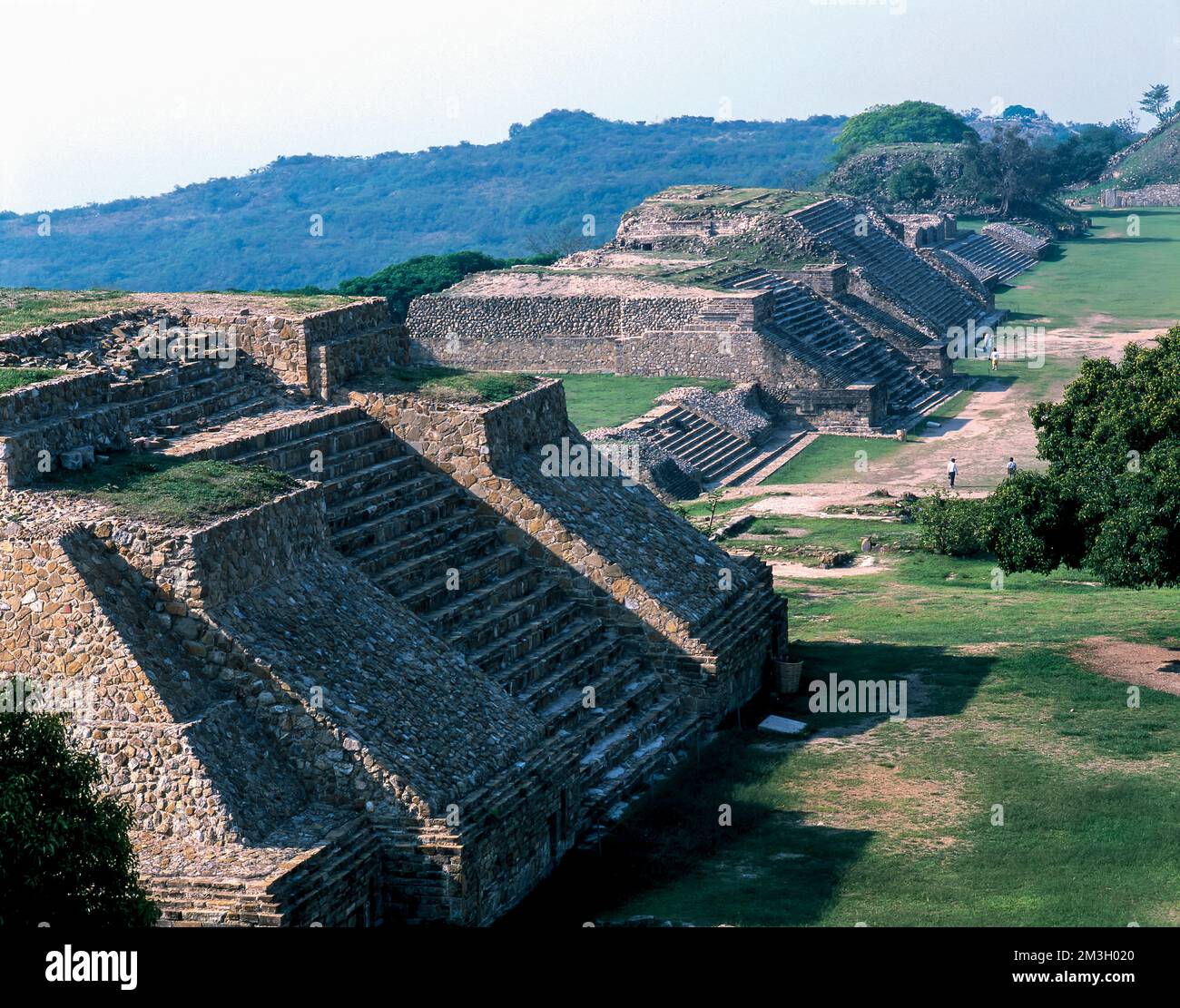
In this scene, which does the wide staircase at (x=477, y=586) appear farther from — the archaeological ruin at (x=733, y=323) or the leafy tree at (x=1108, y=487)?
the archaeological ruin at (x=733, y=323)

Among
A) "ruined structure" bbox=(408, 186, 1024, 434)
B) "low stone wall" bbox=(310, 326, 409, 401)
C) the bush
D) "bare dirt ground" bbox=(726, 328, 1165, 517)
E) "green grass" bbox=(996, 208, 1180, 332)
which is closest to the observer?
"low stone wall" bbox=(310, 326, 409, 401)

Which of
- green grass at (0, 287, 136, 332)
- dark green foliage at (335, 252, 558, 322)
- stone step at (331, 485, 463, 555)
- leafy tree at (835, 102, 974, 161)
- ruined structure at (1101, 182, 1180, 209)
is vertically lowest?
stone step at (331, 485, 463, 555)

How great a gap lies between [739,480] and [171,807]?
34.1 meters

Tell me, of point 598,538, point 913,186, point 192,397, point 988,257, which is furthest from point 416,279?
point 192,397

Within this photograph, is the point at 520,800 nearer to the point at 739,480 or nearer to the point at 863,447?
the point at 739,480

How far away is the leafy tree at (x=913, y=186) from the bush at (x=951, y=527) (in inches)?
2995

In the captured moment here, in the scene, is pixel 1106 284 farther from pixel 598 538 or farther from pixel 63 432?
pixel 63 432

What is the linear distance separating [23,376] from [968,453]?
36272 mm

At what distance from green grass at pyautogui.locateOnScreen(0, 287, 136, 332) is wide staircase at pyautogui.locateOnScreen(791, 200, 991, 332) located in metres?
47.7

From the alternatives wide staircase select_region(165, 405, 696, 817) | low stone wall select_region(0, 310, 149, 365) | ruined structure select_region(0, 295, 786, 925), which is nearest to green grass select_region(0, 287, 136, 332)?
low stone wall select_region(0, 310, 149, 365)

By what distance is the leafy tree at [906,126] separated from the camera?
162 metres

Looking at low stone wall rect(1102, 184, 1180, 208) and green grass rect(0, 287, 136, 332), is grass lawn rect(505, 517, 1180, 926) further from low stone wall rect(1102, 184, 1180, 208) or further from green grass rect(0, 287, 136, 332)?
low stone wall rect(1102, 184, 1180, 208)

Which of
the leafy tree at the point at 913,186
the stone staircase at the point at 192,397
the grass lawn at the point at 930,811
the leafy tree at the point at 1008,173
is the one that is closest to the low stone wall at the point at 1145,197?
the leafy tree at the point at 1008,173

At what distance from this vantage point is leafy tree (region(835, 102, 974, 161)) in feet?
531
